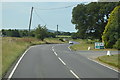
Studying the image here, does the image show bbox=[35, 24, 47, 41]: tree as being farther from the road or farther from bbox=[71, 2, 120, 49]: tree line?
the road

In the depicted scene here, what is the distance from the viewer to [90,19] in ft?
231

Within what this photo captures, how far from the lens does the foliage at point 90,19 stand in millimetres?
68250

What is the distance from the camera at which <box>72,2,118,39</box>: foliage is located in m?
68.2

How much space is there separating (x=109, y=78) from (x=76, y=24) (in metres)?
61.8

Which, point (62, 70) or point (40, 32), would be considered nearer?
point (62, 70)

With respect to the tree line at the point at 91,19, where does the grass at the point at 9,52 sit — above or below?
below

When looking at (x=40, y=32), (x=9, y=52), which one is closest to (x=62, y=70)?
(x=9, y=52)

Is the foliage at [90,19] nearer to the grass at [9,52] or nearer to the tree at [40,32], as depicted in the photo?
the tree at [40,32]

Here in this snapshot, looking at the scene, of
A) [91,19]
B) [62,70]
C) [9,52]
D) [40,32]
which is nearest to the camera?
[62,70]

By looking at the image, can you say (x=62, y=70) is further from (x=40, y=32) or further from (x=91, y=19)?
(x=40, y=32)

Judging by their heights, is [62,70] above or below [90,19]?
below

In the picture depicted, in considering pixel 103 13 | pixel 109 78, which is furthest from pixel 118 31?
pixel 103 13

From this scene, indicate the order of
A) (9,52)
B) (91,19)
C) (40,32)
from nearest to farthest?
(9,52), (91,19), (40,32)

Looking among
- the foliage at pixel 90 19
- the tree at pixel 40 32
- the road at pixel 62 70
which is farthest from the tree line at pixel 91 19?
the road at pixel 62 70
